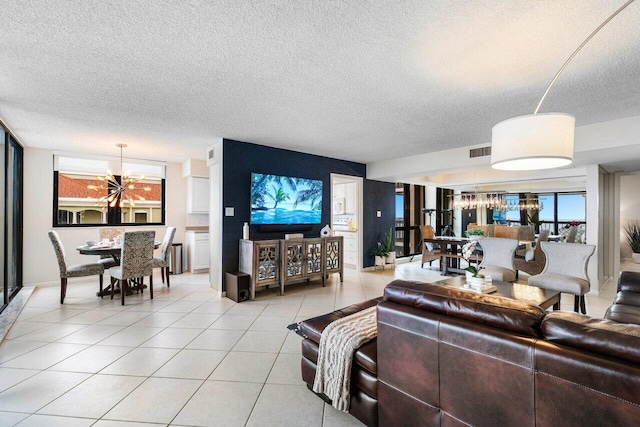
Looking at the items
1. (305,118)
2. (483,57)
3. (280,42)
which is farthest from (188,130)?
(483,57)

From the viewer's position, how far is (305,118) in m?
3.53

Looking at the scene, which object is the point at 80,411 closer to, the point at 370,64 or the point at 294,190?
the point at 370,64

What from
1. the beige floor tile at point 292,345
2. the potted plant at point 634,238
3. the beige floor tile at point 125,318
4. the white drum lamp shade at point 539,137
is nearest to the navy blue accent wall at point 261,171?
the beige floor tile at point 125,318

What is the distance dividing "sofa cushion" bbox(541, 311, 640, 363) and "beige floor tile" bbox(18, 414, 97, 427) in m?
2.46

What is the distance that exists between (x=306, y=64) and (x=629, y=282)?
3607 mm

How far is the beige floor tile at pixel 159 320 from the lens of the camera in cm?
329

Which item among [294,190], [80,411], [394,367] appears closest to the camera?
[394,367]

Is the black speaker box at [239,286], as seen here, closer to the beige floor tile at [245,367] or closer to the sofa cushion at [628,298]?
the beige floor tile at [245,367]

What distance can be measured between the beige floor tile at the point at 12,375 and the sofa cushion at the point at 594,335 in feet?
11.0

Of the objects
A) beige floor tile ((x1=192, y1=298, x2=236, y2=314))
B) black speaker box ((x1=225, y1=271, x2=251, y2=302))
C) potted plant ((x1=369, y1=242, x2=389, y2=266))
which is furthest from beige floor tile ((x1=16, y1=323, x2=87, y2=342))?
potted plant ((x1=369, y1=242, x2=389, y2=266))

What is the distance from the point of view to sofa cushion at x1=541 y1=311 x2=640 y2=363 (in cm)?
97

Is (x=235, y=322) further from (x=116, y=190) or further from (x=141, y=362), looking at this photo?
(x=116, y=190)

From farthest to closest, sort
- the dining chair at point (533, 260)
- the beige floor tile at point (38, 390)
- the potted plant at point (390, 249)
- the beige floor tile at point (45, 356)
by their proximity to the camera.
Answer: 1. the potted plant at point (390, 249)
2. the dining chair at point (533, 260)
3. the beige floor tile at point (45, 356)
4. the beige floor tile at point (38, 390)

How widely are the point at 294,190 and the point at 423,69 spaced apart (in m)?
3.15
